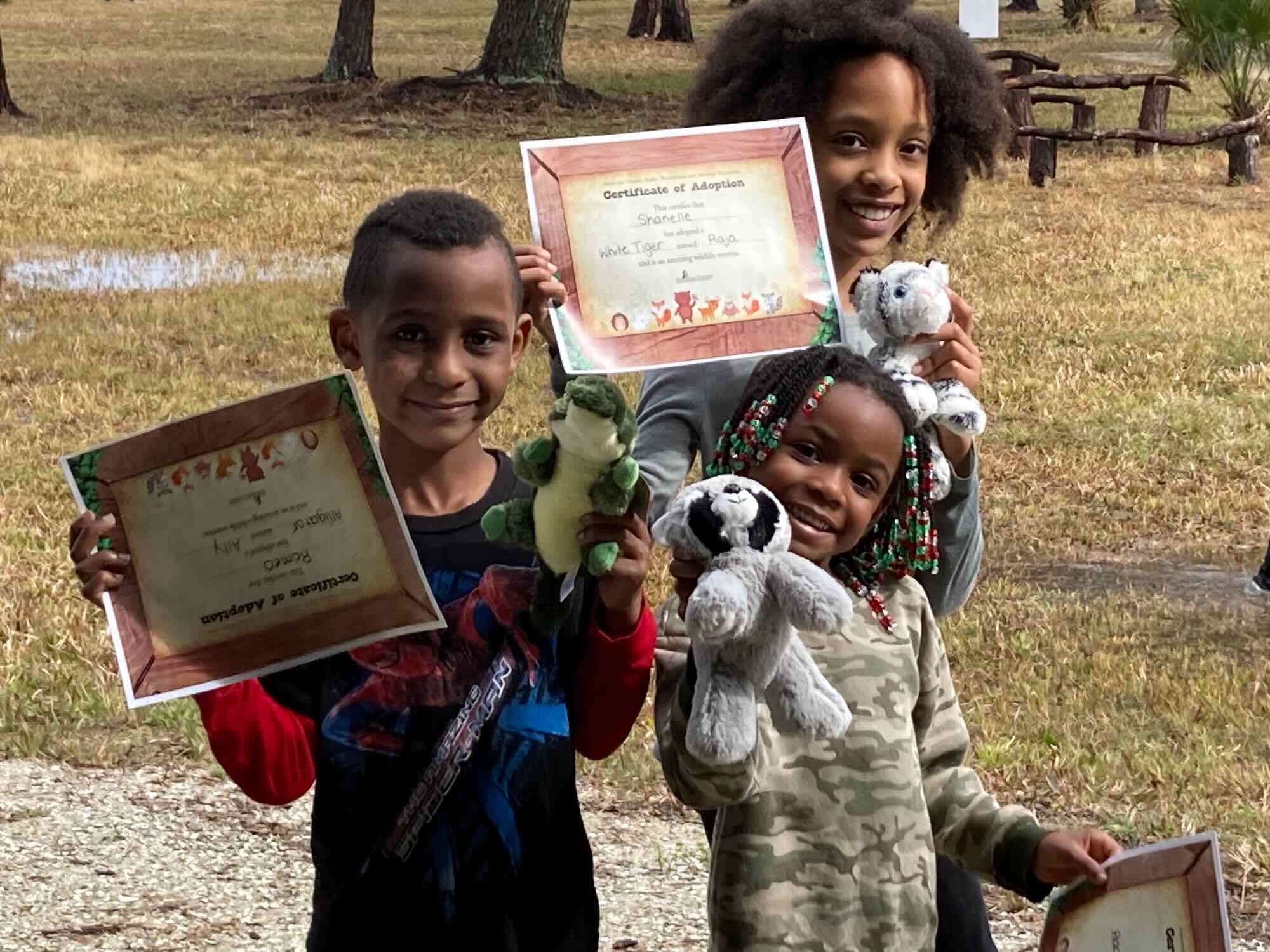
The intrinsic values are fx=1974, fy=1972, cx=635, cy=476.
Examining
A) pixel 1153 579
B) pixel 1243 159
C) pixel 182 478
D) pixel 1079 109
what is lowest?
pixel 1153 579

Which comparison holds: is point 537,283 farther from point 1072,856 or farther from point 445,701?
point 1072,856

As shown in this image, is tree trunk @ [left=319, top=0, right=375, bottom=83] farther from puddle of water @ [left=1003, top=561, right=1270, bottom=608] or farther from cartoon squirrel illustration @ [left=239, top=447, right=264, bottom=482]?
cartoon squirrel illustration @ [left=239, top=447, right=264, bottom=482]

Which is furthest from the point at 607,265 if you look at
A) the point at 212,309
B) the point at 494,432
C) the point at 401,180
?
the point at 401,180

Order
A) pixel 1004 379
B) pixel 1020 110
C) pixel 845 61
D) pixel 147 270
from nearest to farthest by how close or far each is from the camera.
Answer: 1. pixel 845 61
2. pixel 1004 379
3. pixel 147 270
4. pixel 1020 110

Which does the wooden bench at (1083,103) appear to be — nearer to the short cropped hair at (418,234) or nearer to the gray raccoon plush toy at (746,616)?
the short cropped hair at (418,234)

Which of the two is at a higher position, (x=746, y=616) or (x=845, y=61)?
(x=845, y=61)

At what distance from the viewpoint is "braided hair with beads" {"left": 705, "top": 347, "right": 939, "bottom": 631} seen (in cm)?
221

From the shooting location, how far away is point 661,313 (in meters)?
2.62

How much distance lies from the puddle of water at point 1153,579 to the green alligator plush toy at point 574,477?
4.29 metres

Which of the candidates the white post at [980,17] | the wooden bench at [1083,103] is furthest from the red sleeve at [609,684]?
the wooden bench at [1083,103]

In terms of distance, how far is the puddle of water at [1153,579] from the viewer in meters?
6.11

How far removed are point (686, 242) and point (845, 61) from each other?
1.15 ft

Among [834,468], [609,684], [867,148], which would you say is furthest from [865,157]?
[609,684]

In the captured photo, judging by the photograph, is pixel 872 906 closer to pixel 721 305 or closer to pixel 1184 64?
pixel 721 305
